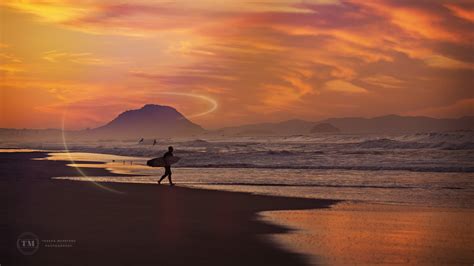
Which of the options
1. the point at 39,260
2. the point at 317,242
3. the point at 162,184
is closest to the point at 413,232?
the point at 317,242

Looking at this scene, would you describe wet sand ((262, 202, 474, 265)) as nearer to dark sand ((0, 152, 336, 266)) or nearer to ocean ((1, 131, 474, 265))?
ocean ((1, 131, 474, 265))

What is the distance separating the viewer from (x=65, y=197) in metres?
19.6

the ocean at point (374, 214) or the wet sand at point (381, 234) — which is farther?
the ocean at point (374, 214)

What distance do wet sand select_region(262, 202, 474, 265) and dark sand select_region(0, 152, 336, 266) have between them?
0.68 meters

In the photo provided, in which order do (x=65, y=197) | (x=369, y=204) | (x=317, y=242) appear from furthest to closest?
(x=65, y=197), (x=369, y=204), (x=317, y=242)

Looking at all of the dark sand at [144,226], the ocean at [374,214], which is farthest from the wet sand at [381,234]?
the dark sand at [144,226]

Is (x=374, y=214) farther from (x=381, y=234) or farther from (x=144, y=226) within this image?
(x=144, y=226)

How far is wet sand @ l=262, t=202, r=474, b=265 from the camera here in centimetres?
1039

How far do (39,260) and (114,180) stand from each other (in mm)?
18355

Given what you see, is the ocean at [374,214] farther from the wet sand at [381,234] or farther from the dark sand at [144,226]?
the dark sand at [144,226]

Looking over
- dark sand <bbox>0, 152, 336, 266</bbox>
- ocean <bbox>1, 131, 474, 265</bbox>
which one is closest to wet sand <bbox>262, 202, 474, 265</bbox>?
ocean <bbox>1, 131, 474, 265</bbox>

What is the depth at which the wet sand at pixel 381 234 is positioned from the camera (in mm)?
10391

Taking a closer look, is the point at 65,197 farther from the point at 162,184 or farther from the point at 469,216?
the point at 469,216

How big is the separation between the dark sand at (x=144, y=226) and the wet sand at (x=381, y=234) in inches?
27.0
